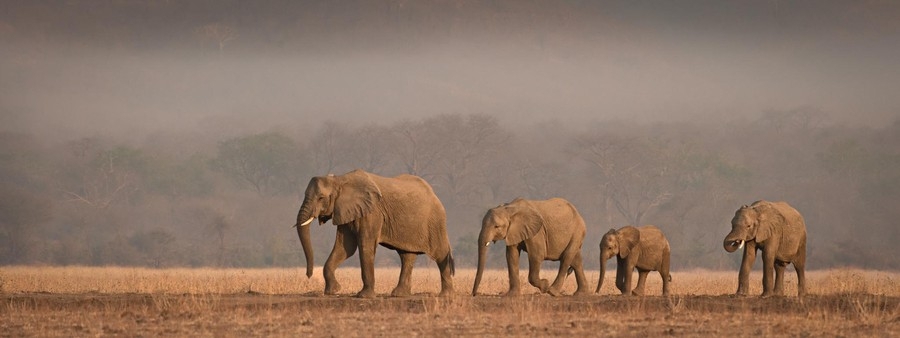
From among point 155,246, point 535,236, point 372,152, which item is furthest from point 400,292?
point 372,152

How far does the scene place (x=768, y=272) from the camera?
95.3 ft

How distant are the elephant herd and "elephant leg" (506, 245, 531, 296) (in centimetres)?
2

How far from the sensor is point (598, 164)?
10412 centimetres

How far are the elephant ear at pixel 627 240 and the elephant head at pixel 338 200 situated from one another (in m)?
7.15

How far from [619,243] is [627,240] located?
0.23 metres

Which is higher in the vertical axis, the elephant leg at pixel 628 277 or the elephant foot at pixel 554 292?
the elephant leg at pixel 628 277

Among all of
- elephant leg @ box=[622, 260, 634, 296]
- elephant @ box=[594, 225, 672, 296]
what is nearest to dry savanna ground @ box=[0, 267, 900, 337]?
elephant leg @ box=[622, 260, 634, 296]

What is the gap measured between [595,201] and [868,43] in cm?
7874

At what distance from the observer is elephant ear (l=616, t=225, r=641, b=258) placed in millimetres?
31344

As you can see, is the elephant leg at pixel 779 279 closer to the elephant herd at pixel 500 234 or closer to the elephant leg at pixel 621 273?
the elephant herd at pixel 500 234

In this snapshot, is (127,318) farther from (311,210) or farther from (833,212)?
(833,212)

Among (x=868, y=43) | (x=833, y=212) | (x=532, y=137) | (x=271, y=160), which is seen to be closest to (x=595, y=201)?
(x=833, y=212)

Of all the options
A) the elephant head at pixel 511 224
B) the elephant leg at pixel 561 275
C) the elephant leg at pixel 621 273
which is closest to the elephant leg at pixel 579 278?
the elephant leg at pixel 561 275

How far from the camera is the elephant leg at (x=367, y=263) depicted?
2570cm
